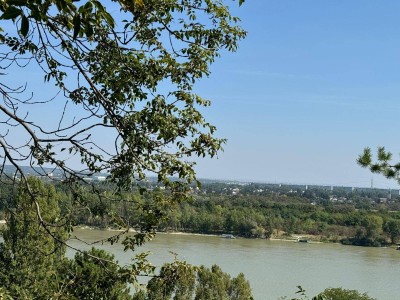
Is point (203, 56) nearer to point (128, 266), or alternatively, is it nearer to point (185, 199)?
point (185, 199)

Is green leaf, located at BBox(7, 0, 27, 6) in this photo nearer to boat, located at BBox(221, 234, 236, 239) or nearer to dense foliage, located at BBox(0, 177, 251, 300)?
dense foliage, located at BBox(0, 177, 251, 300)

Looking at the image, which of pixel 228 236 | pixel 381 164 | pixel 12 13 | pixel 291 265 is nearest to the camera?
pixel 12 13

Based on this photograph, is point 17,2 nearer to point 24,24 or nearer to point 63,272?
point 24,24

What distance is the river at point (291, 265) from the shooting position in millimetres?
14094

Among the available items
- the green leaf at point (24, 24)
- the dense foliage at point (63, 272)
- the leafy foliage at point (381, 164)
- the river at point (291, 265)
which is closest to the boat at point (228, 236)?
the river at point (291, 265)

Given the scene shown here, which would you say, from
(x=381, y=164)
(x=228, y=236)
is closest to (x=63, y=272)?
(x=381, y=164)

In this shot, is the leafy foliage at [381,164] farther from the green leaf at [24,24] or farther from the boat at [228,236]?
the boat at [228,236]

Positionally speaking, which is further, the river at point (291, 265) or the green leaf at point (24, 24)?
the river at point (291, 265)

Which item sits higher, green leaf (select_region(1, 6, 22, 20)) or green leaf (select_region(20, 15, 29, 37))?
green leaf (select_region(1, 6, 22, 20))

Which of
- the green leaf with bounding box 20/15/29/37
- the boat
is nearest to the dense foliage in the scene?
the green leaf with bounding box 20/15/29/37

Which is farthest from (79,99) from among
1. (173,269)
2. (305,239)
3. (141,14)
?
(305,239)

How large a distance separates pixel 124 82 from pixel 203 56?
33 centimetres

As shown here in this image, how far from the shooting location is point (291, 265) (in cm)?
1797

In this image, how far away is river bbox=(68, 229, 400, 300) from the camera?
1409 centimetres
